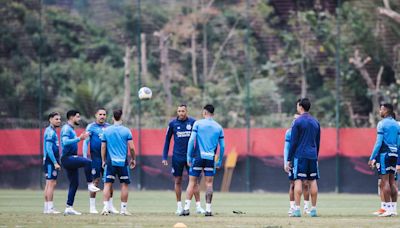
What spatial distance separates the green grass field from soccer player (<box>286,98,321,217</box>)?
2.06 ft

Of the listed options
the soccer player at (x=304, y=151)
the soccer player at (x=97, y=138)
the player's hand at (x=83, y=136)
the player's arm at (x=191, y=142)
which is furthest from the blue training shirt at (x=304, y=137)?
the soccer player at (x=97, y=138)

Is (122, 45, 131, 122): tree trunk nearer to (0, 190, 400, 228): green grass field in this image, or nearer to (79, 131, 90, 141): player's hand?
(0, 190, 400, 228): green grass field

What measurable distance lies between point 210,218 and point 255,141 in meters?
17.2

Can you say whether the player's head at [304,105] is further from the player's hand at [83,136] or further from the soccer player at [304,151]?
the player's hand at [83,136]

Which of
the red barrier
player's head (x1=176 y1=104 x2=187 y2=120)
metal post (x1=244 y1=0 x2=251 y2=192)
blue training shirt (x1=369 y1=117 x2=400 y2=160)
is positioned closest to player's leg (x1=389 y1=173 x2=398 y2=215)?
blue training shirt (x1=369 y1=117 x2=400 y2=160)

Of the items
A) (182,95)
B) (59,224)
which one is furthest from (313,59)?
(59,224)

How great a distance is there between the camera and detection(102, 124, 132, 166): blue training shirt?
21375 millimetres

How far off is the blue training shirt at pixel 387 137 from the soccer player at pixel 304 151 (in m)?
1.43

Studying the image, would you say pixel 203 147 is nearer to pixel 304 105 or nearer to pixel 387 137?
pixel 304 105

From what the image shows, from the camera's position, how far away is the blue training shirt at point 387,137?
69.7 ft

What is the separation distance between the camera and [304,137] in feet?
68.1

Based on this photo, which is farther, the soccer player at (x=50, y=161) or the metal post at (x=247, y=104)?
the metal post at (x=247, y=104)

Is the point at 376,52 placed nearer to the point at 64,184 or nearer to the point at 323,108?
the point at 323,108

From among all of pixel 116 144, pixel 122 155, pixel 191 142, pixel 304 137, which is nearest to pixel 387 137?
pixel 304 137
